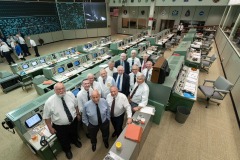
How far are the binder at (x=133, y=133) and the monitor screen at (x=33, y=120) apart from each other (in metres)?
2.02

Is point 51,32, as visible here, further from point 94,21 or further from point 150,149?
point 150,149

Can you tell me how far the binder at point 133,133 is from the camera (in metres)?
2.20

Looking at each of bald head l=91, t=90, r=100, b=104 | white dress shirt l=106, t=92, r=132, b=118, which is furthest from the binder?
bald head l=91, t=90, r=100, b=104

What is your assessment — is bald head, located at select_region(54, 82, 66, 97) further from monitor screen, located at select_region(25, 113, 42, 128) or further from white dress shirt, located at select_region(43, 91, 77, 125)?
monitor screen, located at select_region(25, 113, 42, 128)

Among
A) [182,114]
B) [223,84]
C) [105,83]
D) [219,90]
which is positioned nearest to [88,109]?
[105,83]

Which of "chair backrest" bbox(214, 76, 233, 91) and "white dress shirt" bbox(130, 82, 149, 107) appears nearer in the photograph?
"white dress shirt" bbox(130, 82, 149, 107)

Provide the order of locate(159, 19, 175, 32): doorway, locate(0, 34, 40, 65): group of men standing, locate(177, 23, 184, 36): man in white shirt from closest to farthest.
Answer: locate(0, 34, 40, 65): group of men standing < locate(177, 23, 184, 36): man in white shirt < locate(159, 19, 175, 32): doorway

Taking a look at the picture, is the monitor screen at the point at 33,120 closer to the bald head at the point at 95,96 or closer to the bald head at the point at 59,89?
the bald head at the point at 59,89

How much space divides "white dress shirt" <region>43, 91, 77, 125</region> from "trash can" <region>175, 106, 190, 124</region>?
9.87 ft

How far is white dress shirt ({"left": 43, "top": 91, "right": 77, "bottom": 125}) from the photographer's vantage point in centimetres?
232

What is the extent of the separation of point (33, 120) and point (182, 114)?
3.85 meters

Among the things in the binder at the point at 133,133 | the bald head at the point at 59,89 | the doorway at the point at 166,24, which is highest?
the doorway at the point at 166,24

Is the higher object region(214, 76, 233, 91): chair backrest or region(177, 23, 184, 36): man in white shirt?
region(177, 23, 184, 36): man in white shirt

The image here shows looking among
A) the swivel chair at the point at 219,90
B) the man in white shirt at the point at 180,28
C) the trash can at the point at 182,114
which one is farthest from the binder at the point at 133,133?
the man in white shirt at the point at 180,28
